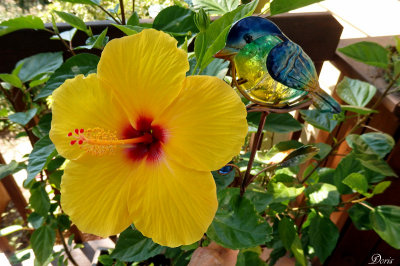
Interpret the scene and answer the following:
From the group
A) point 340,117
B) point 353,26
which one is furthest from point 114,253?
point 353,26

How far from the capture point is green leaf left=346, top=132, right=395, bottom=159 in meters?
0.99

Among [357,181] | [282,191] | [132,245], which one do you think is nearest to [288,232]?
[282,191]

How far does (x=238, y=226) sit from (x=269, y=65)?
0.37 metres

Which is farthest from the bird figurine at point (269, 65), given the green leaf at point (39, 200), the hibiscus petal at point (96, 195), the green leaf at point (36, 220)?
the green leaf at point (36, 220)

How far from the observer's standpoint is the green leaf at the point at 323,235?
42.0 inches

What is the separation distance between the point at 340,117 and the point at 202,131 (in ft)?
2.48

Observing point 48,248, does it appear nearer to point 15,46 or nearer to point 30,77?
point 30,77

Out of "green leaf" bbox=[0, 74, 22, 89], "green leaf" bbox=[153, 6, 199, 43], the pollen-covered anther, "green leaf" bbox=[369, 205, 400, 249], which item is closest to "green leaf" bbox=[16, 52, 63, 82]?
"green leaf" bbox=[0, 74, 22, 89]

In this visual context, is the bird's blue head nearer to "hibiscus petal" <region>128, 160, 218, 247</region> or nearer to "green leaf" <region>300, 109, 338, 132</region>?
"hibiscus petal" <region>128, 160, 218, 247</region>

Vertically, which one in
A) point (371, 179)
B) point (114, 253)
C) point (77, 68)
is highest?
point (77, 68)

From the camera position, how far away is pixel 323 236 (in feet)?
3.54

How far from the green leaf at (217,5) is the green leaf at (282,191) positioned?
515mm

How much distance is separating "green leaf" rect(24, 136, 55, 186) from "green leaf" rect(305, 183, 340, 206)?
2.55 feet

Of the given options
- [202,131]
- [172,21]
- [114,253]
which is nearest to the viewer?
[202,131]
